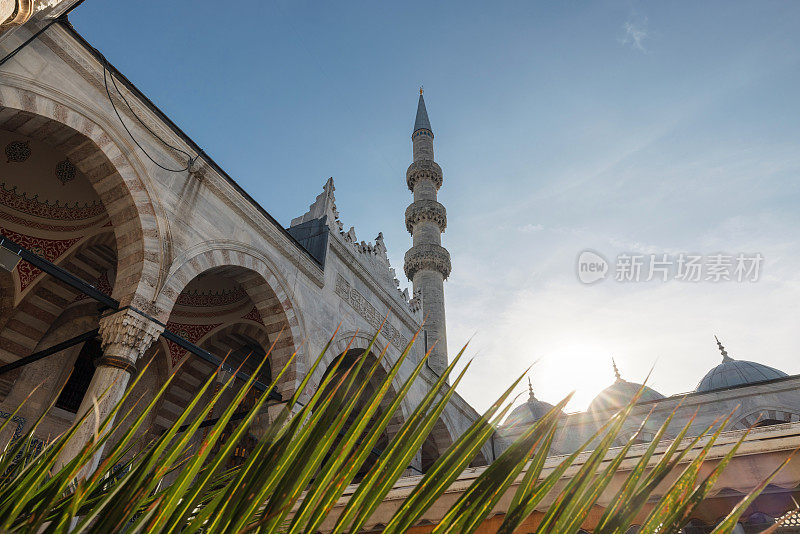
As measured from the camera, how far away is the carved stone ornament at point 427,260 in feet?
53.6

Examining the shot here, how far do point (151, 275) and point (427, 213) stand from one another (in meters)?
12.7

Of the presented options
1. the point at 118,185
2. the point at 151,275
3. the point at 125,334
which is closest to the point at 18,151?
the point at 118,185

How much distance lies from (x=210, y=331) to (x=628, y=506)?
9439 millimetres

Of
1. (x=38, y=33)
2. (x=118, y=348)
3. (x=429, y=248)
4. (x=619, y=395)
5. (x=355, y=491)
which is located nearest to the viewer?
(x=355, y=491)

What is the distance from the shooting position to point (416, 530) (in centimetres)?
299

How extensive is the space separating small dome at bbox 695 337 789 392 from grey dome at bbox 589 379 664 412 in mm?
1554

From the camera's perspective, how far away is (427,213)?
17234mm

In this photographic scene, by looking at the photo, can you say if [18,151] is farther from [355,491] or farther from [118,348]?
[355,491]

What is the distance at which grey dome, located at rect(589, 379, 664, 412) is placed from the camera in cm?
1669

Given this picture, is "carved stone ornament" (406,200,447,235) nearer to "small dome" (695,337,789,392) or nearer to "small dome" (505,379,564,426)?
"small dome" (505,379,564,426)

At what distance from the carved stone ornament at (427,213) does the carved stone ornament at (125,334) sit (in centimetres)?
1297

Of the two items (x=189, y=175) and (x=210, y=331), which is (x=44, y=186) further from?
(x=210, y=331)

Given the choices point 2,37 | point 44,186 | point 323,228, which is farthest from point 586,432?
point 2,37

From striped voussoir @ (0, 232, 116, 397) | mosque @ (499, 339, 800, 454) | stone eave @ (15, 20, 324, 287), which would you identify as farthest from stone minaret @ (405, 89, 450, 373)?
striped voussoir @ (0, 232, 116, 397)
